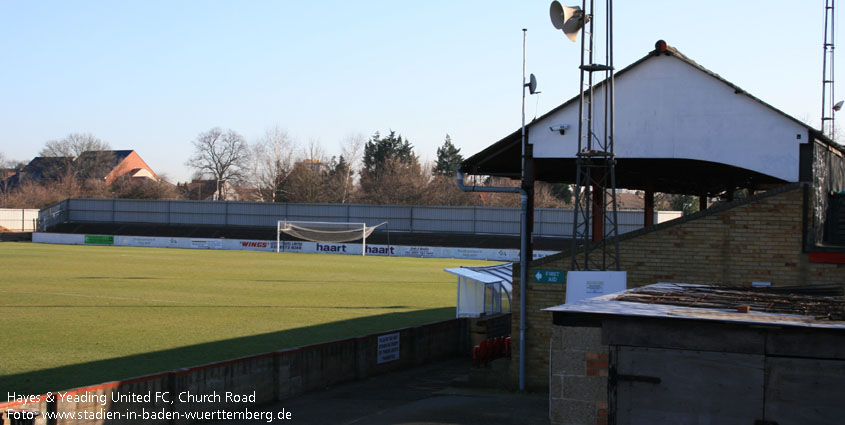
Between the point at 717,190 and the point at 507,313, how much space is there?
1116 cm

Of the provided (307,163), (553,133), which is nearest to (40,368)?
(553,133)

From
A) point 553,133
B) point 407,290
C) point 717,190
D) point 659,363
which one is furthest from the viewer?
point 407,290

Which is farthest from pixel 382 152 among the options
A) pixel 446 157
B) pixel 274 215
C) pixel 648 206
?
pixel 648 206

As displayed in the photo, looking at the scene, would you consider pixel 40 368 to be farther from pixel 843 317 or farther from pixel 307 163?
pixel 307 163

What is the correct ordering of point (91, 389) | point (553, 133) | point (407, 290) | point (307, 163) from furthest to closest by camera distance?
point (307, 163) → point (407, 290) → point (553, 133) → point (91, 389)

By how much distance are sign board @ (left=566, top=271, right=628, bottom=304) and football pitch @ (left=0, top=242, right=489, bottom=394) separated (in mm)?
7346

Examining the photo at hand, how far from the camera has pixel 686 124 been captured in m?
17.1

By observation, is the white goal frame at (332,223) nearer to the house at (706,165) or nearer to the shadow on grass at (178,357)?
the shadow on grass at (178,357)

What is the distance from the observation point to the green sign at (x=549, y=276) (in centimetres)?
1691

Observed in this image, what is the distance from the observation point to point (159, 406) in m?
11.7

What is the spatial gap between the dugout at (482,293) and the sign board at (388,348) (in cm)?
457

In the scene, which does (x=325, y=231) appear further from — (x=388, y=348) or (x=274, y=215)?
(x=388, y=348)

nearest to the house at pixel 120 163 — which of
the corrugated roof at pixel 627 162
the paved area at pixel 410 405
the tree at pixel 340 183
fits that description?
the tree at pixel 340 183

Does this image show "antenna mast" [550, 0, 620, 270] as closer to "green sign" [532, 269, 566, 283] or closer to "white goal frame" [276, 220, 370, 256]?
"green sign" [532, 269, 566, 283]
